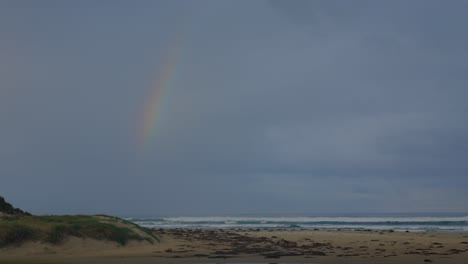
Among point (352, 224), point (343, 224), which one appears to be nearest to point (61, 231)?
point (343, 224)

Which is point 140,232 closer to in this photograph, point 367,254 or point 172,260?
point 172,260

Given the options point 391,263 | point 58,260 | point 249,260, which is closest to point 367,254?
point 391,263

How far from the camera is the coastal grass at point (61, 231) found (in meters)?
21.4

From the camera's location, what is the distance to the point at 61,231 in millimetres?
22562

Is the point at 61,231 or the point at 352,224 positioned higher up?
the point at 352,224

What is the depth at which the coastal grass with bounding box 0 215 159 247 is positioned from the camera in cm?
2138

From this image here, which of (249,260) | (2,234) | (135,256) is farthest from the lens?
(2,234)

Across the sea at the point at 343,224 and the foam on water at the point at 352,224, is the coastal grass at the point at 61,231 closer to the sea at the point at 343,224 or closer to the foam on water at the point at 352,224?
the sea at the point at 343,224

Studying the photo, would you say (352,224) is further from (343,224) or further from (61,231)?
(61,231)

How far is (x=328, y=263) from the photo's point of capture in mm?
16406

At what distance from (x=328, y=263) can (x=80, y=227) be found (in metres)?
13.5

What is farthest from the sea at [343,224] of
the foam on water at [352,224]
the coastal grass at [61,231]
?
the coastal grass at [61,231]

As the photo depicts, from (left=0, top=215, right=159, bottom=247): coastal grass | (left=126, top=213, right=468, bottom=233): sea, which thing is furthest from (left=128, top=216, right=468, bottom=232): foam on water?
(left=0, top=215, right=159, bottom=247): coastal grass

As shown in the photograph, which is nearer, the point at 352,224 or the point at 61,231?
the point at 61,231
